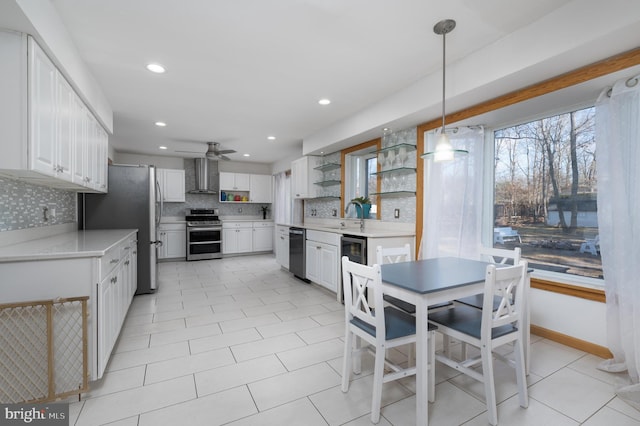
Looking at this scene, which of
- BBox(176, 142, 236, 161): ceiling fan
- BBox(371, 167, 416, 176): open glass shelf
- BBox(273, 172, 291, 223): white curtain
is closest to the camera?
BBox(371, 167, 416, 176): open glass shelf

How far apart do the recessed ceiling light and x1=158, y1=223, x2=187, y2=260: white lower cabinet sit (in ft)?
14.7

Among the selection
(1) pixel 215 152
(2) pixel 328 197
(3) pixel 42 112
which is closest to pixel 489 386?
(3) pixel 42 112

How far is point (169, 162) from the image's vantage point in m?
6.96

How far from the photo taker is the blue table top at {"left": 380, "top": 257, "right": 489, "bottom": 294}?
5.55ft

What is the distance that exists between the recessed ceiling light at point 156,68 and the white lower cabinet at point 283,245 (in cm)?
313

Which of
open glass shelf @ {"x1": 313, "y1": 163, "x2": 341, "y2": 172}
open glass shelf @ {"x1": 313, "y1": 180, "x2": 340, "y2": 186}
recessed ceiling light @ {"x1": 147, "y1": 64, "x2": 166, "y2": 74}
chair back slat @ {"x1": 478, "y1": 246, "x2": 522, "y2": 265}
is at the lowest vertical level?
chair back slat @ {"x1": 478, "y1": 246, "x2": 522, "y2": 265}

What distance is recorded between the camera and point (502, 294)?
67.8 inches

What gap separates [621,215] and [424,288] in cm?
166

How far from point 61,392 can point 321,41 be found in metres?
2.96

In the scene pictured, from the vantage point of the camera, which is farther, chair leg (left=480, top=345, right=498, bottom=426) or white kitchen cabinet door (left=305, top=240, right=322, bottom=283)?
white kitchen cabinet door (left=305, top=240, right=322, bottom=283)

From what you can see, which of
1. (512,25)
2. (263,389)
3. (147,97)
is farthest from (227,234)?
(512,25)

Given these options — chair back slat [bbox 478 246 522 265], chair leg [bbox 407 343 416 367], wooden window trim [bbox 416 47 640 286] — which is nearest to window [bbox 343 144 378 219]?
wooden window trim [bbox 416 47 640 286]

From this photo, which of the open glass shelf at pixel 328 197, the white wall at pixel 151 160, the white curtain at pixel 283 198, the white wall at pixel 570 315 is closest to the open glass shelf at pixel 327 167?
the open glass shelf at pixel 328 197

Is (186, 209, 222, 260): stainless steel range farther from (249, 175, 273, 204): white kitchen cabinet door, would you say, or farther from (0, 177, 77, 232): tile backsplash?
(0, 177, 77, 232): tile backsplash
